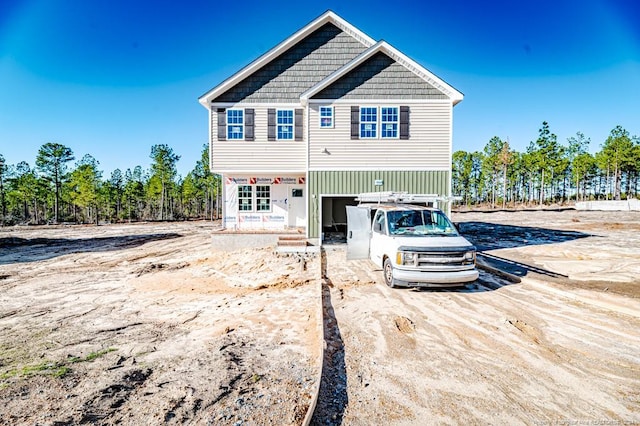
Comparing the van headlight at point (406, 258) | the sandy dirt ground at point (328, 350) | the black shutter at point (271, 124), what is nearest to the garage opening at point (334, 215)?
the black shutter at point (271, 124)

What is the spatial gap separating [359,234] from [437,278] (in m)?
3.28

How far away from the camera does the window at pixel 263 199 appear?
17266 mm

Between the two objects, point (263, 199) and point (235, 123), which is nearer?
point (235, 123)

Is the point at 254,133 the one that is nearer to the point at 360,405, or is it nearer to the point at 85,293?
the point at 85,293

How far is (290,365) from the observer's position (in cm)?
456

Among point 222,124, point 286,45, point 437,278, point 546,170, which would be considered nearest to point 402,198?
point 437,278

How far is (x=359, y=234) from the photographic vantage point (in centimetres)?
1035

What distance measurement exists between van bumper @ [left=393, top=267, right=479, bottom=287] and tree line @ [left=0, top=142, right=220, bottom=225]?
43265 mm

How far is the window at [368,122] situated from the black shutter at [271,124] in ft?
14.5

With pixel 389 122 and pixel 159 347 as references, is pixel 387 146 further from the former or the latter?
pixel 159 347

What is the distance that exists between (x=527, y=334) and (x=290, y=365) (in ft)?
13.6

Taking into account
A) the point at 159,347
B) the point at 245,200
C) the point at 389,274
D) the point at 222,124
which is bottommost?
the point at 159,347

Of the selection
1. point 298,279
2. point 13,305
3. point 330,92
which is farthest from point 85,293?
point 330,92

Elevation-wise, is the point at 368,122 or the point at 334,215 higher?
the point at 368,122
